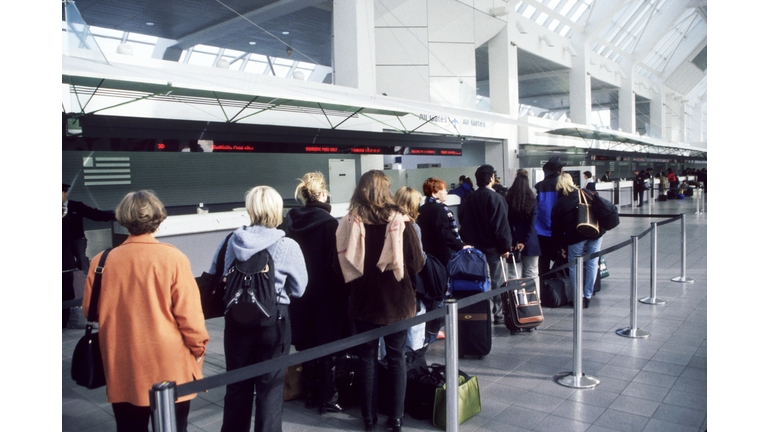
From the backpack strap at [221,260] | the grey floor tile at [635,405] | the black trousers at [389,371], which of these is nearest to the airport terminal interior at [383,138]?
the grey floor tile at [635,405]

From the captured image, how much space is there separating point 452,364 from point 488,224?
9.45 ft

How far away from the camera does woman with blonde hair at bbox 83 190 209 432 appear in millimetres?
2627

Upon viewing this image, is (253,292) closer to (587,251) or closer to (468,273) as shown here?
(468,273)

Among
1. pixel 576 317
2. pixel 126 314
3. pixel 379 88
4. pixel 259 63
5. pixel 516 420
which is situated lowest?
pixel 516 420

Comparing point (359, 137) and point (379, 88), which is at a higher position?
point (379, 88)

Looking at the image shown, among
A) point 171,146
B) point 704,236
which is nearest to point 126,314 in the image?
point 171,146

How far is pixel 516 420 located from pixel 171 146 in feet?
26.9

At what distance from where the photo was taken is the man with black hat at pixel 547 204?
22.6 feet

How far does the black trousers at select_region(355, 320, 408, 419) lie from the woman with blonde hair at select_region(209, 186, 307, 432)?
579 millimetres

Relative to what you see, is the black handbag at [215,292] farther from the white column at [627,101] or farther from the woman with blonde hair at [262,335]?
the white column at [627,101]

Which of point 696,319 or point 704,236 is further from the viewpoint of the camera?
point 704,236

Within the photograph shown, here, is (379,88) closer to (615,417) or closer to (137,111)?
(137,111)

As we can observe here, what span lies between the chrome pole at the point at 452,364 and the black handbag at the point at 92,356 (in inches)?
74.4

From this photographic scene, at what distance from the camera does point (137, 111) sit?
9.96m
